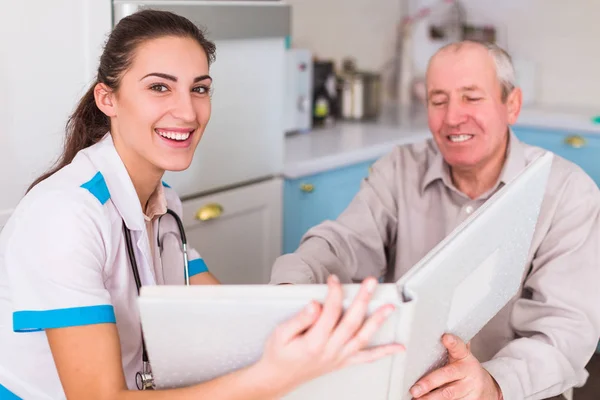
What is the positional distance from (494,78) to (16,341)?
1.17m

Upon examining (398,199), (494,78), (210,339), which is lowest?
(398,199)

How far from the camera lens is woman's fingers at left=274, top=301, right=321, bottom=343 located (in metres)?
0.85

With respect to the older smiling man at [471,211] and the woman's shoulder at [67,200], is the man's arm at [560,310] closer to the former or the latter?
the older smiling man at [471,211]

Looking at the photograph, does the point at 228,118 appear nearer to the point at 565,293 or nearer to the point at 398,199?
the point at 398,199

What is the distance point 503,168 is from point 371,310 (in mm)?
1000

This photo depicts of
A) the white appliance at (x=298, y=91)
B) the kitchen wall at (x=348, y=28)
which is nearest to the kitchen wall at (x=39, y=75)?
the white appliance at (x=298, y=91)

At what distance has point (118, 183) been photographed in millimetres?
1309

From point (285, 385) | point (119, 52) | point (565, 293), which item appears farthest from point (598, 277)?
point (119, 52)

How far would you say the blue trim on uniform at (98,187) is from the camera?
122 centimetres

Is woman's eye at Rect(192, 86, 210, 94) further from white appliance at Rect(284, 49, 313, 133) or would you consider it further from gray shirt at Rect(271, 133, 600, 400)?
white appliance at Rect(284, 49, 313, 133)

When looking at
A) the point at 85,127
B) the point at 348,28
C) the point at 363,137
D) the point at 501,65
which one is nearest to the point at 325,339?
the point at 85,127

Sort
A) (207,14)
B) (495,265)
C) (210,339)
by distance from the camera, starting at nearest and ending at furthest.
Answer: (210,339) < (495,265) < (207,14)

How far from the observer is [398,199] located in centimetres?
186

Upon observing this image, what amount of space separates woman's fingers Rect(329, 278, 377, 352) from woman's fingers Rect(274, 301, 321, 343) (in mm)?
31
